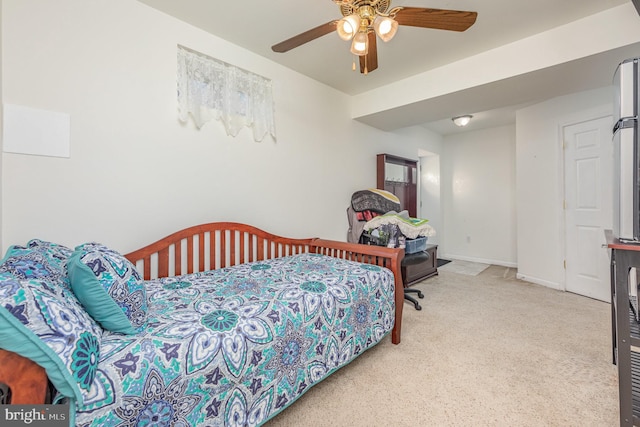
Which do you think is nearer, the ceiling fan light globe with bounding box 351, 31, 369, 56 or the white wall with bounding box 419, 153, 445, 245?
the ceiling fan light globe with bounding box 351, 31, 369, 56

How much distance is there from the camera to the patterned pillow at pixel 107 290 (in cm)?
102

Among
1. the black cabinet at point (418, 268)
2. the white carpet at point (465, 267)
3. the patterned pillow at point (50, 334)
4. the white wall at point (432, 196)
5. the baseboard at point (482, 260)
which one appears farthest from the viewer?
the white wall at point (432, 196)

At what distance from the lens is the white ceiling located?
75.5 inches

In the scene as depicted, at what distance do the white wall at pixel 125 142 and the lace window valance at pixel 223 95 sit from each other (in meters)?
0.07

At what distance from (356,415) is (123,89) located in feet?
7.82

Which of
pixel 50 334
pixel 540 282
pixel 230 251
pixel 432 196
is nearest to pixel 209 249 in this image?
pixel 230 251

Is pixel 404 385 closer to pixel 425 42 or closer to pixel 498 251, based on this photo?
pixel 425 42

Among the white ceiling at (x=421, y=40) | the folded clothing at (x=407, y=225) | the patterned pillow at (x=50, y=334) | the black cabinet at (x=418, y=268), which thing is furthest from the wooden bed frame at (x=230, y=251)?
the white ceiling at (x=421, y=40)

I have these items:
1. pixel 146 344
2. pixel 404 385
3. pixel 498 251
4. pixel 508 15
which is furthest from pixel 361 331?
pixel 498 251

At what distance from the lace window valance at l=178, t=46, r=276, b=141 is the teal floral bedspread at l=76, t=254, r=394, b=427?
1.24 metres

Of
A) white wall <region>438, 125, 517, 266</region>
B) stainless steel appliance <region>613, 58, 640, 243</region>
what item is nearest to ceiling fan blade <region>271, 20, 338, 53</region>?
stainless steel appliance <region>613, 58, 640, 243</region>

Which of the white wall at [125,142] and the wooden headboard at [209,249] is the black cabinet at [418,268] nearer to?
the wooden headboard at [209,249]

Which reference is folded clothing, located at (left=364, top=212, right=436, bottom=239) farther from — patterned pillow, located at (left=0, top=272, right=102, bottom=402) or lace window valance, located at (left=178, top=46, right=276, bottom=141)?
patterned pillow, located at (left=0, top=272, right=102, bottom=402)

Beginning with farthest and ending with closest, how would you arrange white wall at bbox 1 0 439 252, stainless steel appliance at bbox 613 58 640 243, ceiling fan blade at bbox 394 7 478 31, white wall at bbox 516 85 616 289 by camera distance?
1. white wall at bbox 516 85 616 289
2. white wall at bbox 1 0 439 252
3. ceiling fan blade at bbox 394 7 478 31
4. stainless steel appliance at bbox 613 58 640 243
